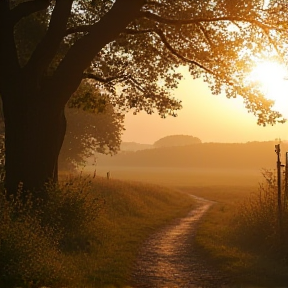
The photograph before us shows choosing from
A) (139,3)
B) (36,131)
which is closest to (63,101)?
(36,131)

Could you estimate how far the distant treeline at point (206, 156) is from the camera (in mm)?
162500

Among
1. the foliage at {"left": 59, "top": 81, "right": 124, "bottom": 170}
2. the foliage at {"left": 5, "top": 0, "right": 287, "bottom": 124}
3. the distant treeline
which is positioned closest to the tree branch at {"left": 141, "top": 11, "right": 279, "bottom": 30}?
the foliage at {"left": 5, "top": 0, "right": 287, "bottom": 124}

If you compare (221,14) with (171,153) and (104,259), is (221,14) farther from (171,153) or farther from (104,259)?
(171,153)

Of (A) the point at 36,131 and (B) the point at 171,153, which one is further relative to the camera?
(B) the point at 171,153

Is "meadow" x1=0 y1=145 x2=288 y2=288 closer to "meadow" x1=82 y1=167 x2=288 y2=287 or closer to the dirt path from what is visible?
"meadow" x1=82 y1=167 x2=288 y2=287

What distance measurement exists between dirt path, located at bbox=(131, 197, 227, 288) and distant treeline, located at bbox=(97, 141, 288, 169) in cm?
13825

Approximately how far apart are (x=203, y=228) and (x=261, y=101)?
6.12m

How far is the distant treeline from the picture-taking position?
533 ft

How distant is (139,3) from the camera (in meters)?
15.9

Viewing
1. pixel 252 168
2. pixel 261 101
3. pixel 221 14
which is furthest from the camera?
pixel 252 168

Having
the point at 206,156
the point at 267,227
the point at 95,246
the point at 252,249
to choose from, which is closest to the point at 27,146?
the point at 95,246

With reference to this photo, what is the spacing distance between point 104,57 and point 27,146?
8.99 m

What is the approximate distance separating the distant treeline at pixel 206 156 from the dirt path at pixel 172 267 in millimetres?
138247

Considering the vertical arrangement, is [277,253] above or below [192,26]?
below
